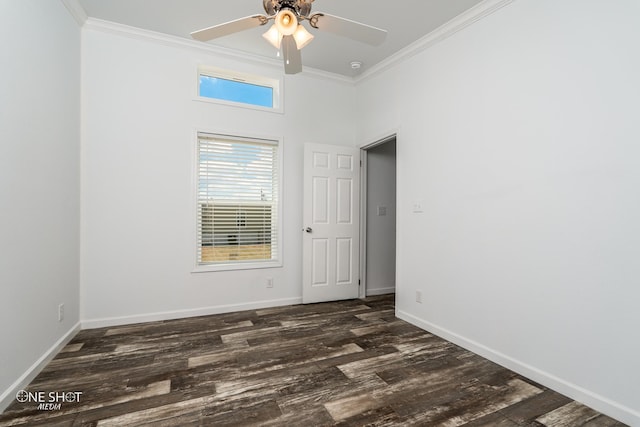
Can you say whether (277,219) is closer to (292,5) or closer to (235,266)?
(235,266)

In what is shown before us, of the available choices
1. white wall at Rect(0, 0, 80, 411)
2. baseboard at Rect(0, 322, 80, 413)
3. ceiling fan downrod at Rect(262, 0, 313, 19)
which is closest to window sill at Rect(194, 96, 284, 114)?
white wall at Rect(0, 0, 80, 411)

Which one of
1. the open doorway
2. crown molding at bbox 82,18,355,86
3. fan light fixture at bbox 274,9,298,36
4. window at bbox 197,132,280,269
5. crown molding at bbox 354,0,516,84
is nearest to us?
fan light fixture at bbox 274,9,298,36

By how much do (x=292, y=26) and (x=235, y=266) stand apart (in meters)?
2.82

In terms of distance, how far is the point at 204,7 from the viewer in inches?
113

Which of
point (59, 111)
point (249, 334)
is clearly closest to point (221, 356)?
point (249, 334)

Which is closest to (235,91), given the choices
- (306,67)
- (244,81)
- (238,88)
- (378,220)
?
(238,88)

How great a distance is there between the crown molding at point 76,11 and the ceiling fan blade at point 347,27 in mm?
2492

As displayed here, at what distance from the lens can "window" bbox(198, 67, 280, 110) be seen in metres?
3.74

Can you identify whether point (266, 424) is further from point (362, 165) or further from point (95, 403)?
point (362, 165)

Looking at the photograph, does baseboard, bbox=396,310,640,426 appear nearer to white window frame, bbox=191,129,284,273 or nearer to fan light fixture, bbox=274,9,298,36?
white window frame, bbox=191,129,284,273

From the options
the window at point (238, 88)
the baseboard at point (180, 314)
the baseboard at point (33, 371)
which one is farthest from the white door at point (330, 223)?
the baseboard at point (33, 371)

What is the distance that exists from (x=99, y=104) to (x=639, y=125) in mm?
4447

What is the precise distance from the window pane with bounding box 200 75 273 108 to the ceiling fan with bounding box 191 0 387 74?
74.7 inches

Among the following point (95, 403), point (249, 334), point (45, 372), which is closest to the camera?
point (95, 403)
